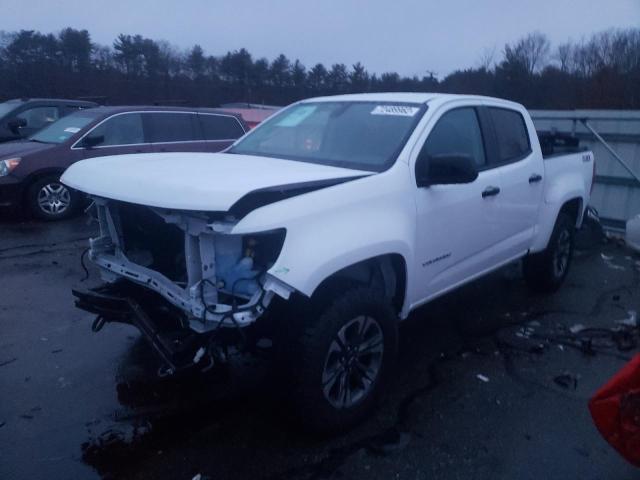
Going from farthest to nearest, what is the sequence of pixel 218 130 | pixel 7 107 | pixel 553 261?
pixel 7 107
pixel 218 130
pixel 553 261

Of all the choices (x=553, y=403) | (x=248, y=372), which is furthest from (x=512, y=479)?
(x=248, y=372)

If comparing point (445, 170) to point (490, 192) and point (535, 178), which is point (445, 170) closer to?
point (490, 192)

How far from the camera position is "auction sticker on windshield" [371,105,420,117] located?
13.0 ft

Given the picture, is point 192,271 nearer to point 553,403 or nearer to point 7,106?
point 553,403

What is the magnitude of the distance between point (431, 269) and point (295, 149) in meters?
1.35

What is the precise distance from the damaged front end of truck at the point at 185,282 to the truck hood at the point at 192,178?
0.38 feet

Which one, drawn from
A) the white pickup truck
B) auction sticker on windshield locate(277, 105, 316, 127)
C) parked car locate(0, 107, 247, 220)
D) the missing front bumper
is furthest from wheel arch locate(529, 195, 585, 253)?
parked car locate(0, 107, 247, 220)

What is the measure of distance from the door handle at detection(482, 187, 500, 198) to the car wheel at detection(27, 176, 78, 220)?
6731 millimetres

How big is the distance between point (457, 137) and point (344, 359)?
1.99m

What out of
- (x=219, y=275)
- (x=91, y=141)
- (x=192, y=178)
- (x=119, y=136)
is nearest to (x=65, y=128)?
(x=91, y=141)

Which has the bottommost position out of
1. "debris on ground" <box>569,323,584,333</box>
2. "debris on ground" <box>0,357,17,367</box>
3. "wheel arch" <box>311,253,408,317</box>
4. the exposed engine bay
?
"debris on ground" <box>569,323,584,333</box>

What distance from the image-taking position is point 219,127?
381 inches

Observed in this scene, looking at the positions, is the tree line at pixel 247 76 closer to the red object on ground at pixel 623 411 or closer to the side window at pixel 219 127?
the side window at pixel 219 127

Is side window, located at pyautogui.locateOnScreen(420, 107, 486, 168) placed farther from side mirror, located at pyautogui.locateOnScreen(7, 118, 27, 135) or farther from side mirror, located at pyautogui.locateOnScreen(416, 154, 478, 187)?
side mirror, located at pyautogui.locateOnScreen(7, 118, 27, 135)
